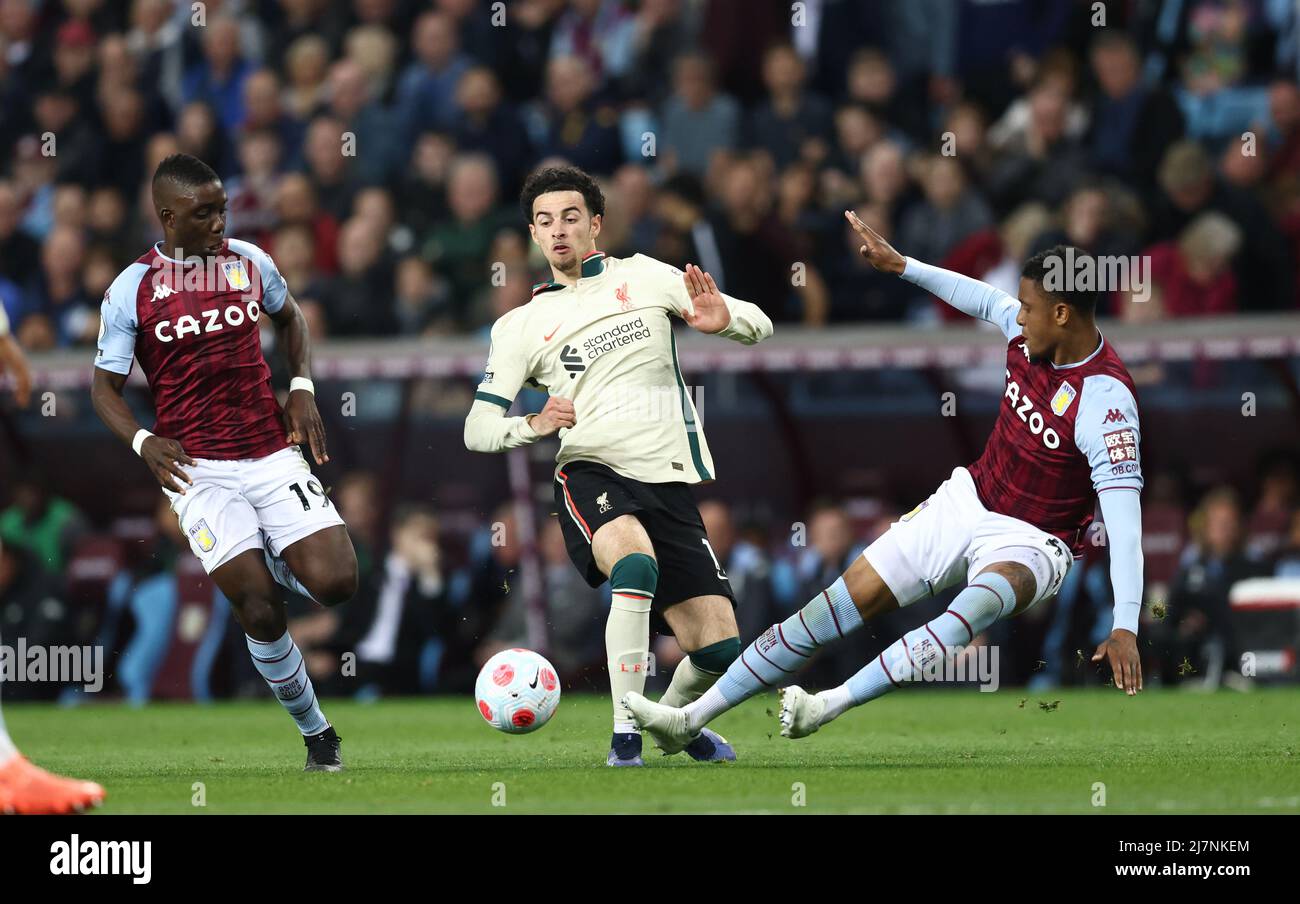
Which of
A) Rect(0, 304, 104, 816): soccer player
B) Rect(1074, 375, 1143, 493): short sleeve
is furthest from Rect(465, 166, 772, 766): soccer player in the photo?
Rect(0, 304, 104, 816): soccer player

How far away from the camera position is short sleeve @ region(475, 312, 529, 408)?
8.71 meters

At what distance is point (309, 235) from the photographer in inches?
617

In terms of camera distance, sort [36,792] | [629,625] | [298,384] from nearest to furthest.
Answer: [36,792] → [629,625] → [298,384]

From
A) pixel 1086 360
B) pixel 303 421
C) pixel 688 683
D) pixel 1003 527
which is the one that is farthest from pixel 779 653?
pixel 303 421

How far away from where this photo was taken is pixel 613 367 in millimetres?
8758

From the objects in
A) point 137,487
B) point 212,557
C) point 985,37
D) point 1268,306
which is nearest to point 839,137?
point 985,37

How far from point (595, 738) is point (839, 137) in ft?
21.6

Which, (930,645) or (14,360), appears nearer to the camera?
(14,360)

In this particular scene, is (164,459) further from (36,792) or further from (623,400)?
(36,792)

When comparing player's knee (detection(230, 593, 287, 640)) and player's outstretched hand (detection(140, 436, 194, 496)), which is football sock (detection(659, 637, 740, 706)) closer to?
player's knee (detection(230, 593, 287, 640))

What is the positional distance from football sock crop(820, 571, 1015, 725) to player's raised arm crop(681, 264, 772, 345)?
1448mm

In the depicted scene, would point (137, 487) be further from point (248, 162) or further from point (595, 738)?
point (595, 738)

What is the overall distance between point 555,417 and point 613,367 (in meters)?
0.73

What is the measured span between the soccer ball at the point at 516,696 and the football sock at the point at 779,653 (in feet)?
2.14
